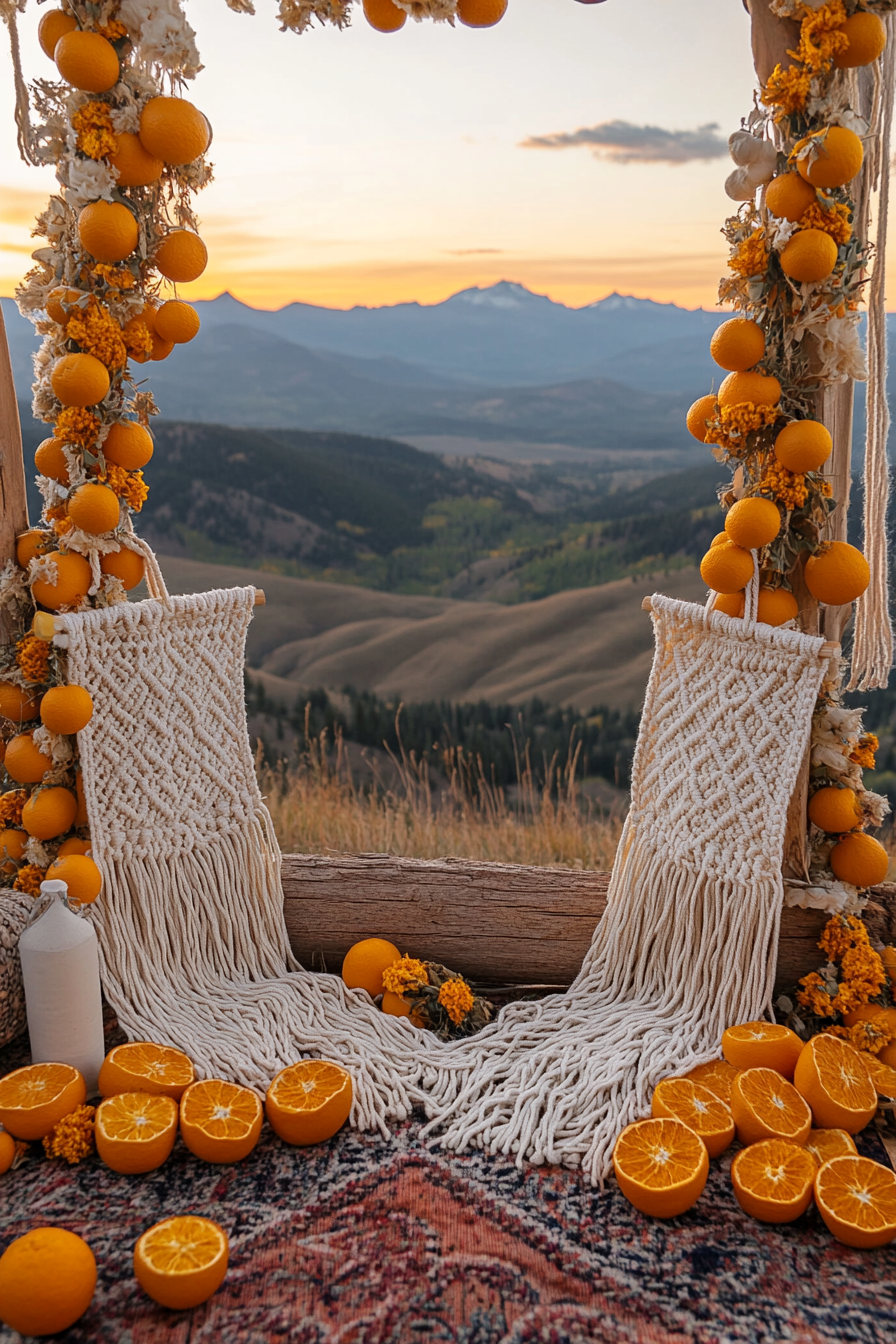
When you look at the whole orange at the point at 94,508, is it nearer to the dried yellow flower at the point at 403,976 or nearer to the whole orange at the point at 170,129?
the whole orange at the point at 170,129

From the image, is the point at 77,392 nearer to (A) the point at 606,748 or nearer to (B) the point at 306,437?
(A) the point at 606,748

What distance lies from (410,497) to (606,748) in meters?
11.8

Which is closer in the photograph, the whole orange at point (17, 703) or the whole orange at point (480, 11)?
the whole orange at point (480, 11)

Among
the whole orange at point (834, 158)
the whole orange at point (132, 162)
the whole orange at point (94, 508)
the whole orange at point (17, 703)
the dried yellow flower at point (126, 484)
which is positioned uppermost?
the whole orange at point (132, 162)

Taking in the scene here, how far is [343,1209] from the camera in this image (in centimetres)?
171

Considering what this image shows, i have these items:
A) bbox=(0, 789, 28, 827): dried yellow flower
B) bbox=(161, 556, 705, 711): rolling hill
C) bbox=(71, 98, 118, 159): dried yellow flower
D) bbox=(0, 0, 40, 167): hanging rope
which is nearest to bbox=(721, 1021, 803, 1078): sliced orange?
bbox=(0, 789, 28, 827): dried yellow flower

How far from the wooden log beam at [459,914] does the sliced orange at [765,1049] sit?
0.54 meters

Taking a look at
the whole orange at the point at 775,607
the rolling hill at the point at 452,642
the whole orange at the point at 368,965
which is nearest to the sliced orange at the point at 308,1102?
the whole orange at the point at 368,965

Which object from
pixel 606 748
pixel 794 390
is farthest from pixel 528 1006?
pixel 606 748

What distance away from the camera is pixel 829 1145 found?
6.07 feet

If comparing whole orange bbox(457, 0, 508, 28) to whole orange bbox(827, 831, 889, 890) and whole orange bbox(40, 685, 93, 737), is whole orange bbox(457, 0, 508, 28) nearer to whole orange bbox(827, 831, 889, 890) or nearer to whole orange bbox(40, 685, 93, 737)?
whole orange bbox(40, 685, 93, 737)

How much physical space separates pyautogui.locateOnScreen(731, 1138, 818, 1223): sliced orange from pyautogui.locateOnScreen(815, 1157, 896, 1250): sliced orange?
3cm

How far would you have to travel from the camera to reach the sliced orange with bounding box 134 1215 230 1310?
1418mm

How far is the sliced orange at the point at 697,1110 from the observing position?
1874mm
